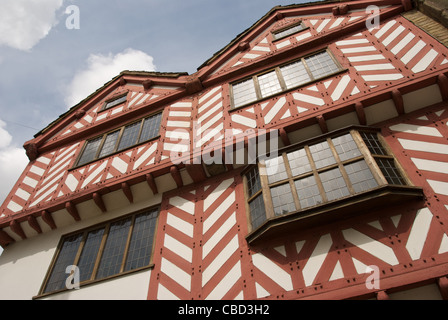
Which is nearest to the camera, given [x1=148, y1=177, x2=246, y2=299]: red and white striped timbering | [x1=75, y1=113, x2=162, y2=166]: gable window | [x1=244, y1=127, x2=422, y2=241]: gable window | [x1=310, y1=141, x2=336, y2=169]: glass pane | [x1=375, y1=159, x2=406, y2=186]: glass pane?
[x1=244, y1=127, x2=422, y2=241]: gable window

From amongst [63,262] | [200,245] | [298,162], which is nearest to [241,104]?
[298,162]

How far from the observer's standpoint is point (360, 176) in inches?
243

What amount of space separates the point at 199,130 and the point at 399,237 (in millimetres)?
6303

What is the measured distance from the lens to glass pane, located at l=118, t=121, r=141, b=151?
431 inches

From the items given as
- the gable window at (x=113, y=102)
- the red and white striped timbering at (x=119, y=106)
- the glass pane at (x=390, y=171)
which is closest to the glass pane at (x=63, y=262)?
the red and white striped timbering at (x=119, y=106)

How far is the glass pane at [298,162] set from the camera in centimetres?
696

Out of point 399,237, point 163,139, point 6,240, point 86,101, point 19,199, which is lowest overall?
point 399,237

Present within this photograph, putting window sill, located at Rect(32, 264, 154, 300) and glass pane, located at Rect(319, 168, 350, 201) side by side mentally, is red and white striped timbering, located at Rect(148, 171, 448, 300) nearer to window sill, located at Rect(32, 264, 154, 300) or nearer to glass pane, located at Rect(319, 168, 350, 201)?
window sill, located at Rect(32, 264, 154, 300)

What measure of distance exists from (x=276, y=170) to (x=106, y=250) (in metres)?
4.82

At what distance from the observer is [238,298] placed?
572 centimetres

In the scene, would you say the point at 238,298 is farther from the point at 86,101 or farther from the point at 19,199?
the point at 86,101

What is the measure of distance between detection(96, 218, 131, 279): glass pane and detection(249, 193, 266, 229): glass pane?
3436 mm

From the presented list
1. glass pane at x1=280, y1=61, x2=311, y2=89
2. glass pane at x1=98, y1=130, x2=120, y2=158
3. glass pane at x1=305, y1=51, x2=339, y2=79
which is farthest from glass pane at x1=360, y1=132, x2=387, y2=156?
glass pane at x1=98, y1=130, x2=120, y2=158
